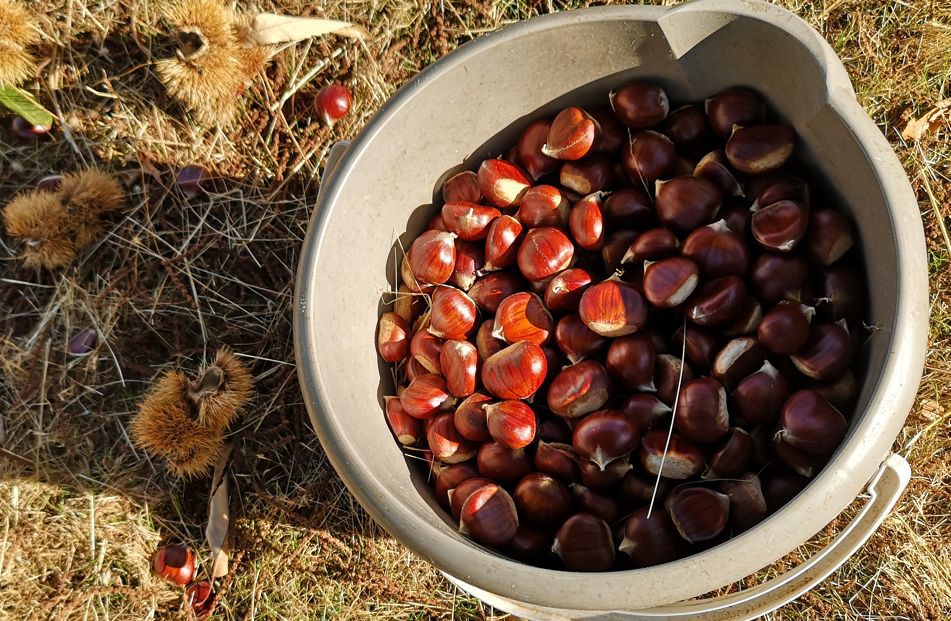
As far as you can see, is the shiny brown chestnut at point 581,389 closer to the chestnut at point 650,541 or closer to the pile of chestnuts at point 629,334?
the pile of chestnuts at point 629,334

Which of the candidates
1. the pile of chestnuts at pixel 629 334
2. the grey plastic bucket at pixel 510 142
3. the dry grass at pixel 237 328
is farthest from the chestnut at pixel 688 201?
the dry grass at pixel 237 328

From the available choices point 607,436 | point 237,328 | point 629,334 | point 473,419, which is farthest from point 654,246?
point 237,328

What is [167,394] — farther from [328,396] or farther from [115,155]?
[115,155]

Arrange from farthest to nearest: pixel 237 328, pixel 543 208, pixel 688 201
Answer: pixel 237 328 → pixel 543 208 → pixel 688 201

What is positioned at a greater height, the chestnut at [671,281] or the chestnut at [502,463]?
the chestnut at [671,281]

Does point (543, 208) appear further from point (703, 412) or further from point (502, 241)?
point (703, 412)
